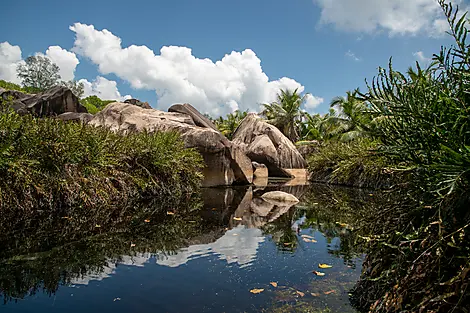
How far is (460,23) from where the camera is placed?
201cm

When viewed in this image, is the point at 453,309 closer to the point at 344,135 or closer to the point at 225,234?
the point at 225,234

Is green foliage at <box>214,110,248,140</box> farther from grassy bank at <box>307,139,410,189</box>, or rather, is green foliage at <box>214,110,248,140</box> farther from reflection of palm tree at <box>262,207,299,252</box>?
reflection of palm tree at <box>262,207,299,252</box>

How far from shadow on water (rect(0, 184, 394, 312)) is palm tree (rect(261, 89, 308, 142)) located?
3034cm

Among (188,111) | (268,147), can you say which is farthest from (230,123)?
(188,111)

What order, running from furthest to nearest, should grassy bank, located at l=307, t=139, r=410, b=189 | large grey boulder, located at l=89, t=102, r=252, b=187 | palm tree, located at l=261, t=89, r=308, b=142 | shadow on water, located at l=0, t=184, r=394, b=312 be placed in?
palm tree, located at l=261, t=89, r=308, b=142 < grassy bank, located at l=307, t=139, r=410, b=189 < large grey boulder, located at l=89, t=102, r=252, b=187 < shadow on water, located at l=0, t=184, r=394, b=312

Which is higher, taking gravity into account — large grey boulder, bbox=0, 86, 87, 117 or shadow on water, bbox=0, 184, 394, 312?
large grey boulder, bbox=0, 86, 87, 117

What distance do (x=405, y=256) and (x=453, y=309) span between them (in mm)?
404

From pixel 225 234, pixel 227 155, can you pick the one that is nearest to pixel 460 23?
pixel 225 234

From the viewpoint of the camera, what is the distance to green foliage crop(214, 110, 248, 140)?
1459 inches

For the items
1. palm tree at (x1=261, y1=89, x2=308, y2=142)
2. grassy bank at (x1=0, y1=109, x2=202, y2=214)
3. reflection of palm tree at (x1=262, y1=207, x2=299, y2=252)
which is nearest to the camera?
reflection of palm tree at (x1=262, y1=207, x2=299, y2=252)

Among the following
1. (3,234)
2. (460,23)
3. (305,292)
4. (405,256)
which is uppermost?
(460,23)

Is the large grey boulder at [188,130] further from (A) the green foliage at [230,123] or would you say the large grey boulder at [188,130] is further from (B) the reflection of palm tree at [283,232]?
(A) the green foliage at [230,123]

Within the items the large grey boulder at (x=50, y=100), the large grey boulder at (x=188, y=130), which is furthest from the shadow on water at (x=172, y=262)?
the large grey boulder at (x=50, y=100)

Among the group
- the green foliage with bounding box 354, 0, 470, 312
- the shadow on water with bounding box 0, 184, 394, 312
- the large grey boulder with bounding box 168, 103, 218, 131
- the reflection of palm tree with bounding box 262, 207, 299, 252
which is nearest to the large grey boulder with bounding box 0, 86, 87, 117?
the large grey boulder with bounding box 168, 103, 218, 131
